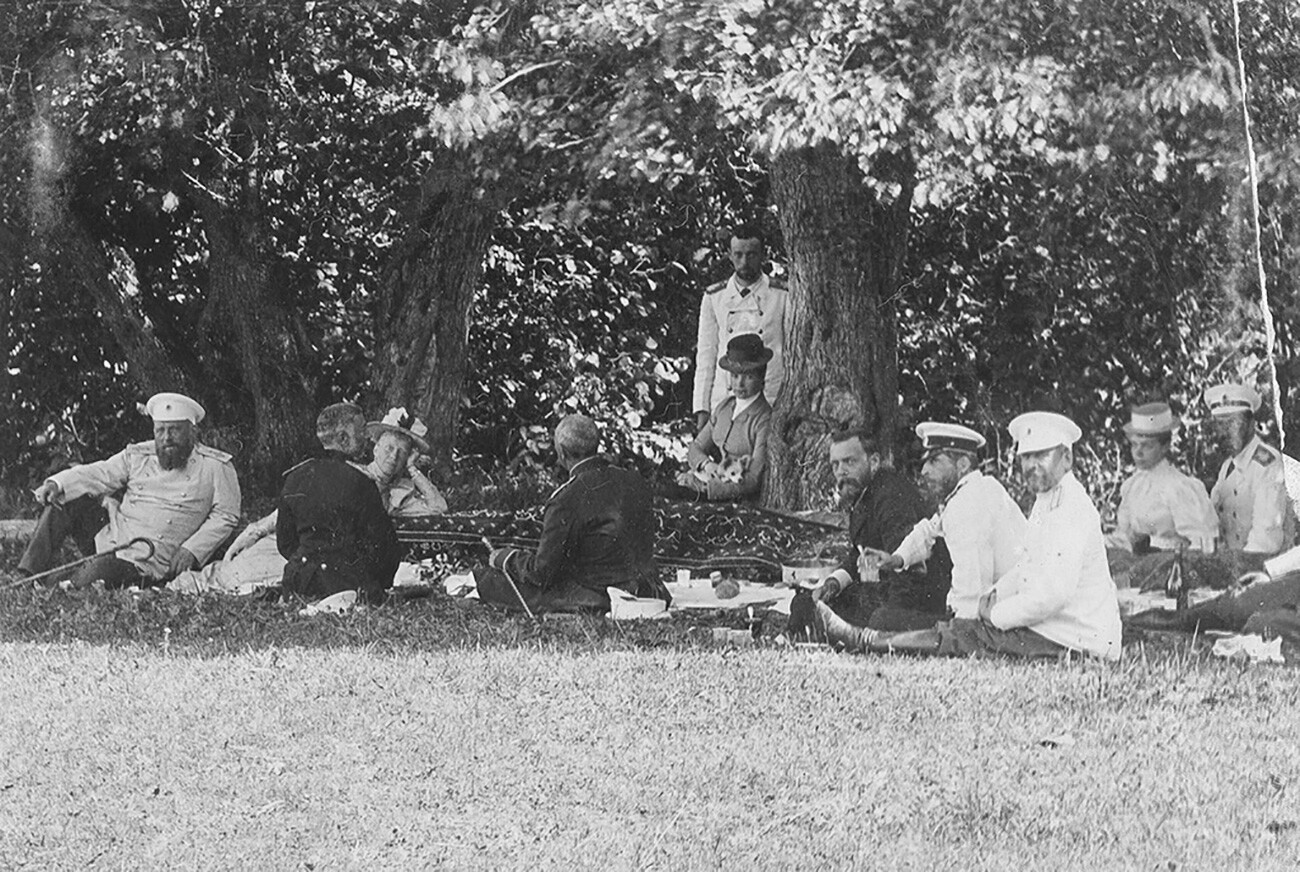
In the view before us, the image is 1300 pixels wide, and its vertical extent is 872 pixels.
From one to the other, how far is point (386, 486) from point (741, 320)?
182 centimetres

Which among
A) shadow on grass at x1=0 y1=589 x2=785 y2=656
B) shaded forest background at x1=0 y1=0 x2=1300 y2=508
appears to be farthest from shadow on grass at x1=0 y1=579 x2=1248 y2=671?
shaded forest background at x1=0 y1=0 x2=1300 y2=508

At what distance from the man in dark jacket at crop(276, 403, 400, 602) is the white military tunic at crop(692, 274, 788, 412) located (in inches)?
61.5

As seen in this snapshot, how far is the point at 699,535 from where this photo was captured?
29.4 feet

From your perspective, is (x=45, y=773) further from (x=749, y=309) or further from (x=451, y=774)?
(x=749, y=309)

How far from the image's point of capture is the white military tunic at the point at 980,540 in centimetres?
844

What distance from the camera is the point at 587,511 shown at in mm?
8836

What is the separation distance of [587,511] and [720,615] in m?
0.76

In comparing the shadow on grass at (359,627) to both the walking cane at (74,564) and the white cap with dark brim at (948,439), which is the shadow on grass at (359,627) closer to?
the walking cane at (74,564)

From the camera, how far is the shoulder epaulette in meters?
9.31

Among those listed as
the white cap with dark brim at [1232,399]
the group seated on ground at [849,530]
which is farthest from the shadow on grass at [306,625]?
the white cap with dark brim at [1232,399]

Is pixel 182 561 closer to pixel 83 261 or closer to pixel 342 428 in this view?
pixel 342 428

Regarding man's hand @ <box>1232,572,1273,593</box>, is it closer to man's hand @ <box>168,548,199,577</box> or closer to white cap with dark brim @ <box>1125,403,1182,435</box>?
white cap with dark brim @ <box>1125,403,1182,435</box>

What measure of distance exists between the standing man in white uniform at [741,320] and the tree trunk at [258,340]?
6.00 ft

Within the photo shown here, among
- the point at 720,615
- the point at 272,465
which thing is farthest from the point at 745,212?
the point at 272,465
